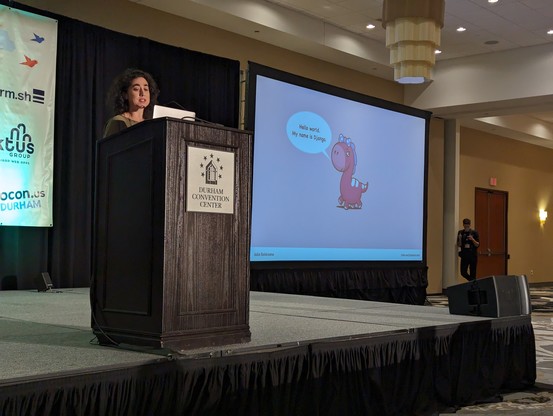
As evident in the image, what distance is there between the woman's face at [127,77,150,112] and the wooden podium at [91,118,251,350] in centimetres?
61

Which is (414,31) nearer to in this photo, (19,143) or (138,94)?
(138,94)

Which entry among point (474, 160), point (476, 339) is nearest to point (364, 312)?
point (476, 339)

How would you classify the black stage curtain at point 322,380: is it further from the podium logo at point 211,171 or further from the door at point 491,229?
the door at point 491,229

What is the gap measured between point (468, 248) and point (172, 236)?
10457 mm

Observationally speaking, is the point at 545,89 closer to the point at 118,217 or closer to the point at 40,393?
the point at 118,217

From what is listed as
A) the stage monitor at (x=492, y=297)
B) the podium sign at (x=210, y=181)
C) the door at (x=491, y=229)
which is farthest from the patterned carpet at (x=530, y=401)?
the door at (x=491, y=229)

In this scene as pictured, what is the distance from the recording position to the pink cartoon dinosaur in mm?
7590

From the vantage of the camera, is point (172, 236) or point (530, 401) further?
point (530, 401)

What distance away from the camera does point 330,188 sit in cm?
749

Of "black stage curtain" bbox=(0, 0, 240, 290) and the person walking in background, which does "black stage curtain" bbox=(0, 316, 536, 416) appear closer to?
"black stage curtain" bbox=(0, 0, 240, 290)

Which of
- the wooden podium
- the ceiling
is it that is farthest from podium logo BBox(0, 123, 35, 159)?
the wooden podium

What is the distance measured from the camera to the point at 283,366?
2.47 metres

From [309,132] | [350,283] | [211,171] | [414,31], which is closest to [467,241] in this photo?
[350,283]

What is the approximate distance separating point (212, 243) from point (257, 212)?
4391 millimetres
